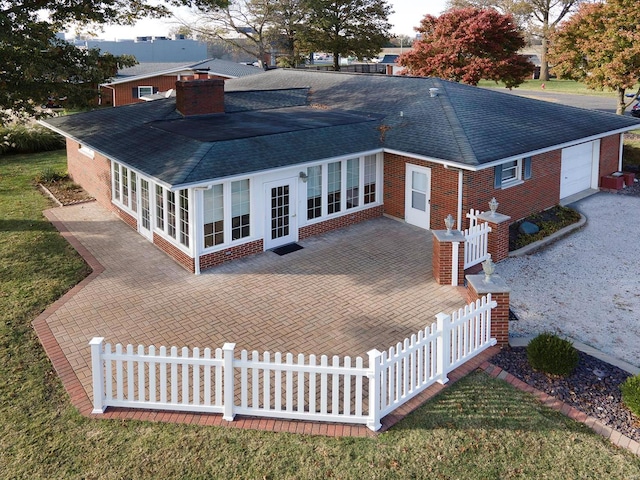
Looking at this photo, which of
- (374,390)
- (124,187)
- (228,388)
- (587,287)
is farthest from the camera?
(124,187)

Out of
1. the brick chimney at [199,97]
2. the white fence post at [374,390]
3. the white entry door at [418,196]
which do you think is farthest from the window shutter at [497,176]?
the white fence post at [374,390]

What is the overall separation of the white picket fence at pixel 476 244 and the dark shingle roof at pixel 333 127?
1.88 m

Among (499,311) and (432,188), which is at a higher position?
(432,188)

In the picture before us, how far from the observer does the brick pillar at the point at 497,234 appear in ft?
46.8

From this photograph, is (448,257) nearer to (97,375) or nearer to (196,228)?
(196,228)

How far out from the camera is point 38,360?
9.77 m

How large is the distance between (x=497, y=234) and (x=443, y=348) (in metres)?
6.29

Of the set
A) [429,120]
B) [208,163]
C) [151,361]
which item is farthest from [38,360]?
[429,120]

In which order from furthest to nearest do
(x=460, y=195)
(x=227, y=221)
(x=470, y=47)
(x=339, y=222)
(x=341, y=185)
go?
(x=470, y=47) → (x=339, y=222) → (x=341, y=185) → (x=460, y=195) → (x=227, y=221)

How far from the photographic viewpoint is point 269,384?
8.22 meters

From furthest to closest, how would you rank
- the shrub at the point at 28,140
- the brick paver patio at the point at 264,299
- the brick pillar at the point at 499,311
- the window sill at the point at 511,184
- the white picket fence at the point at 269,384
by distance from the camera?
1. the shrub at the point at 28,140
2. the window sill at the point at 511,184
3. the brick paver patio at the point at 264,299
4. the brick pillar at the point at 499,311
5. the white picket fence at the point at 269,384

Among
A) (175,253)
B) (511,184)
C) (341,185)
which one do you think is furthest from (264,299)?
(511,184)

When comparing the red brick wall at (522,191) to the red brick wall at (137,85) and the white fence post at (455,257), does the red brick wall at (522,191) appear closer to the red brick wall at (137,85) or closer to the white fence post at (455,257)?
the white fence post at (455,257)

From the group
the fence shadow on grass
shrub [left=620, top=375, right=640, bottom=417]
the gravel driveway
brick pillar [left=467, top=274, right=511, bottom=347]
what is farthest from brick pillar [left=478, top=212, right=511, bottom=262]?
shrub [left=620, top=375, right=640, bottom=417]
